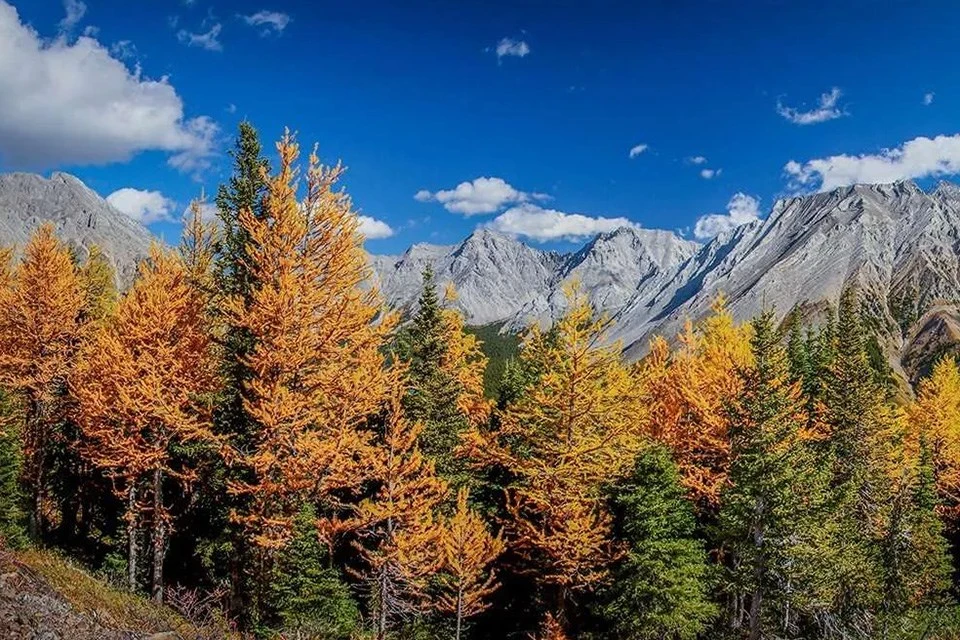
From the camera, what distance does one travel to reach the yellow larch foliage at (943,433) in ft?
147

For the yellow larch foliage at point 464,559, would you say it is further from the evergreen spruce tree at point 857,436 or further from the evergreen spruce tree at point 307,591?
the evergreen spruce tree at point 857,436

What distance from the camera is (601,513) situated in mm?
21359

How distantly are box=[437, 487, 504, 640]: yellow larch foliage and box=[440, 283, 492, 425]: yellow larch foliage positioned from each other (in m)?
5.82

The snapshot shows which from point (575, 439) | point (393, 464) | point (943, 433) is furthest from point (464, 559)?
point (943, 433)

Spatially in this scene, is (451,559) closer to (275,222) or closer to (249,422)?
(249,422)

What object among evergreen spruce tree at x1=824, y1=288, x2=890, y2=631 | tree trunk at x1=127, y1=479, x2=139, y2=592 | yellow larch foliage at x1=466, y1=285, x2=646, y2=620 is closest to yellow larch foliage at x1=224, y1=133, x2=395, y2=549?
tree trunk at x1=127, y1=479, x2=139, y2=592

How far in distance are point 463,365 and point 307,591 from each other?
16095 millimetres

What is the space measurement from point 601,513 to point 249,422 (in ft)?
39.5

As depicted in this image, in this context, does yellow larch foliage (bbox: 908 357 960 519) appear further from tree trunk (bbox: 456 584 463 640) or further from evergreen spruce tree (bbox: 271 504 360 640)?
evergreen spruce tree (bbox: 271 504 360 640)

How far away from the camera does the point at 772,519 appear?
2092 centimetres

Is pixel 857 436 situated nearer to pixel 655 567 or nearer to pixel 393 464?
pixel 655 567

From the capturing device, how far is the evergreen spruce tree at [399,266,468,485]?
2642cm

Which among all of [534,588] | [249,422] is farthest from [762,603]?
[249,422]

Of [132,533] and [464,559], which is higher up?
[132,533]
